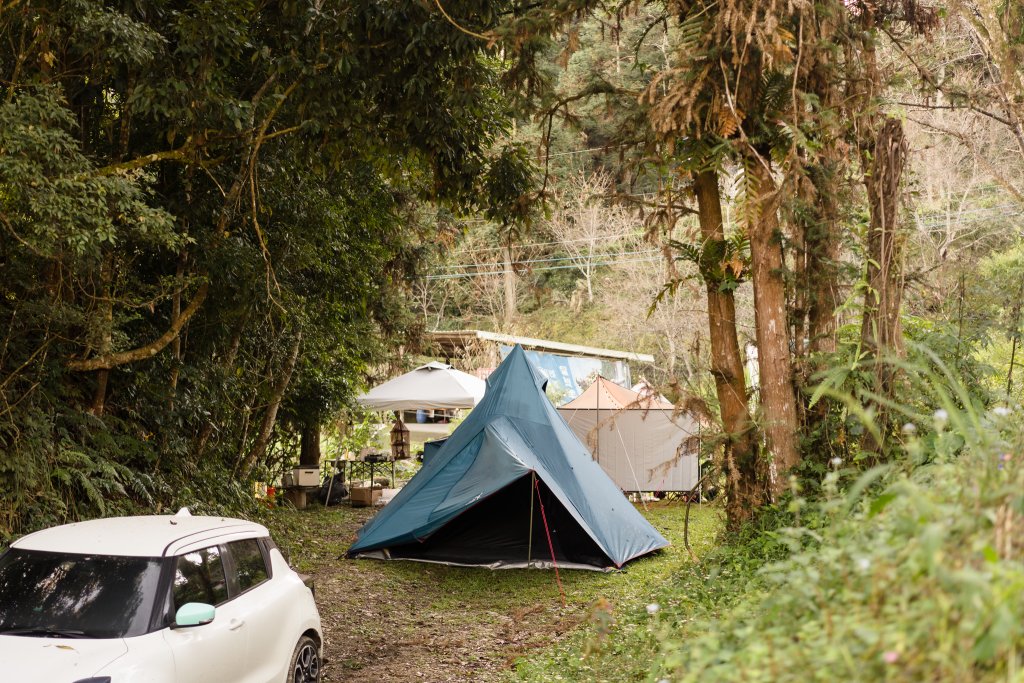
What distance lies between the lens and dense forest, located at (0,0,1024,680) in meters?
3.29

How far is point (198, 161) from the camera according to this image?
7930 millimetres

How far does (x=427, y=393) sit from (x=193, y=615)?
11.3m

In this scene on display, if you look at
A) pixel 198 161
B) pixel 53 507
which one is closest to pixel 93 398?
pixel 53 507

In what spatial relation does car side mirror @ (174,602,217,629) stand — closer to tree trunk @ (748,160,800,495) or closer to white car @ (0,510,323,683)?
white car @ (0,510,323,683)

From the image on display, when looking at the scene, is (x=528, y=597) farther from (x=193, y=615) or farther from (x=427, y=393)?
(x=427, y=393)

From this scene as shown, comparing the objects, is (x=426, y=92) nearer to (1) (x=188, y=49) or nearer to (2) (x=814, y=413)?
(1) (x=188, y=49)

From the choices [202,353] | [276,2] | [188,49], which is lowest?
[202,353]

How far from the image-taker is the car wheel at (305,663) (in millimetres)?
5113

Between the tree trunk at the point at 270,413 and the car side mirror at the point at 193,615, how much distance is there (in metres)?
8.20

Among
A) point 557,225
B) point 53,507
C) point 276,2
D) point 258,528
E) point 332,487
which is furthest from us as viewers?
point 557,225

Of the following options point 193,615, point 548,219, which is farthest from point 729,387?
point 193,615

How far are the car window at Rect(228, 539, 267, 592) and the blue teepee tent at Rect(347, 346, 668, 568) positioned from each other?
4798mm

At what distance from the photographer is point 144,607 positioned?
414cm

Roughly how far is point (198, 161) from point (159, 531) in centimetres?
430
